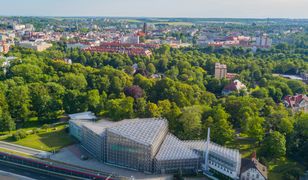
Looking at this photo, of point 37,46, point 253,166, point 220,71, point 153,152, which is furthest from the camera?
point 37,46

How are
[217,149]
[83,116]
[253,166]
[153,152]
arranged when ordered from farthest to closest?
[83,116]
[217,149]
[153,152]
[253,166]

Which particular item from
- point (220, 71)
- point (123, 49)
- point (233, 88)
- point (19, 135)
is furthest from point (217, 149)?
point (123, 49)

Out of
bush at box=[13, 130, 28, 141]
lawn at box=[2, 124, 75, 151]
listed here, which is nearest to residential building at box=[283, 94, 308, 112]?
lawn at box=[2, 124, 75, 151]

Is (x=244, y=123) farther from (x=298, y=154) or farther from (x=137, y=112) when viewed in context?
(x=137, y=112)

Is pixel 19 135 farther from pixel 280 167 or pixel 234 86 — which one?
pixel 234 86

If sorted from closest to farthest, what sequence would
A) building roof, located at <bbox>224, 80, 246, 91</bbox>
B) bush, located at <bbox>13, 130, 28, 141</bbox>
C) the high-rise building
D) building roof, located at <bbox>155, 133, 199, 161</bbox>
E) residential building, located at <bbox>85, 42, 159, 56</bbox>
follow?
building roof, located at <bbox>155, 133, 199, 161</bbox>, bush, located at <bbox>13, 130, 28, 141</bbox>, building roof, located at <bbox>224, 80, 246, 91</bbox>, the high-rise building, residential building, located at <bbox>85, 42, 159, 56</bbox>

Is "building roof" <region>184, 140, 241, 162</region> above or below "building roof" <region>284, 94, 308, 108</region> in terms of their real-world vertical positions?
below

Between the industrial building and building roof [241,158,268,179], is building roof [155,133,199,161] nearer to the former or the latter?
the industrial building
